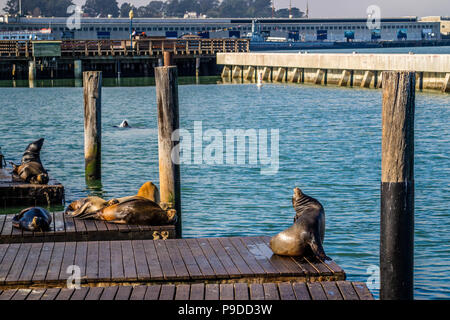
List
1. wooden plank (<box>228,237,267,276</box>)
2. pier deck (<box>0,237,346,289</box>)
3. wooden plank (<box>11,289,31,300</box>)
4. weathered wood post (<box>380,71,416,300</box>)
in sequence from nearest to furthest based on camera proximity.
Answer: weathered wood post (<box>380,71,416,300</box>) → wooden plank (<box>11,289,31,300</box>) → pier deck (<box>0,237,346,289</box>) → wooden plank (<box>228,237,267,276</box>)

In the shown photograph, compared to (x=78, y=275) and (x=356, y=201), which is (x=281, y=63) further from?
(x=78, y=275)

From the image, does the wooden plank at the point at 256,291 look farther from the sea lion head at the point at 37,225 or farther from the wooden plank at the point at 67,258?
the sea lion head at the point at 37,225

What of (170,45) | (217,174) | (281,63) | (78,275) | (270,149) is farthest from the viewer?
(170,45)

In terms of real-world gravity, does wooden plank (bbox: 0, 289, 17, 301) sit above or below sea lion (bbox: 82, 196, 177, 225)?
below

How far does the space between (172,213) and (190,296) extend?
299cm

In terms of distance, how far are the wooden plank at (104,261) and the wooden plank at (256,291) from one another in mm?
1394

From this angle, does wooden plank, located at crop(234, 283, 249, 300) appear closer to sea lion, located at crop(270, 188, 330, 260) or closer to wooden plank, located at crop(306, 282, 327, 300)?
wooden plank, located at crop(306, 282, 327, 300)

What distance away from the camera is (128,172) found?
17.9m

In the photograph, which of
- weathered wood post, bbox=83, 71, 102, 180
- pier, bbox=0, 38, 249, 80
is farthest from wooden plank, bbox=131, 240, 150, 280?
pier, bbox=0, 38, 249, 80

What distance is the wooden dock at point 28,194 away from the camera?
13.4 m

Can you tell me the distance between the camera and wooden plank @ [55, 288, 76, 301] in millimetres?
7145

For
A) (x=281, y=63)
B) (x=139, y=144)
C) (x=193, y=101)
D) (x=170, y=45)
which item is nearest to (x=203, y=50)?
(x=170, y=45)

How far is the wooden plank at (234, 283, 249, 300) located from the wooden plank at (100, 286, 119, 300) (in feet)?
3.47

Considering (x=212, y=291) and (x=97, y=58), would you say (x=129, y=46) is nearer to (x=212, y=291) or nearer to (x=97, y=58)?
(x=97, y=58)
